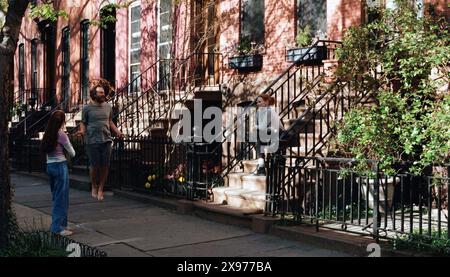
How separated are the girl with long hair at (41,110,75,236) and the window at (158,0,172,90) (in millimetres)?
6875

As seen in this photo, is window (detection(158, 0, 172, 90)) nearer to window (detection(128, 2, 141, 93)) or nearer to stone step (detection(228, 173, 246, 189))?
window (detection(128, 2, 141, 93))

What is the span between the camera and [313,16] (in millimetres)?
10734

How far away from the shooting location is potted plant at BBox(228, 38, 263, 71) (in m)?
11.8

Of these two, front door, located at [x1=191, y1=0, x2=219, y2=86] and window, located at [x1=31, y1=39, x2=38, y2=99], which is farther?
window, located at [x1=31, y1=39, x2=38, y2=99]

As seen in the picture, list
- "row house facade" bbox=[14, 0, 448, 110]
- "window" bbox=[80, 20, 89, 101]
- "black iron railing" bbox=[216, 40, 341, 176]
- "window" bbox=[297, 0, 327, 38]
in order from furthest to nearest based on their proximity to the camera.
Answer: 1. "window" bbox=[80, 20, 89, 101]
2. "row house facade" bbox=[14, 0, 448, 110]
3. "window" bbox=[297, 0, 327, 38]
4. "black iron railing" bbox=[216, 40, 341, 176]

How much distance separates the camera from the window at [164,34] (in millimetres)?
14281

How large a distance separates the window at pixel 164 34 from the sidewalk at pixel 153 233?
4916 mm

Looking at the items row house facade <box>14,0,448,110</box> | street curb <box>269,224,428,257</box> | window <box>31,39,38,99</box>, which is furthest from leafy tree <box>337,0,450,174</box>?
window <box>31,39,38,99</box>

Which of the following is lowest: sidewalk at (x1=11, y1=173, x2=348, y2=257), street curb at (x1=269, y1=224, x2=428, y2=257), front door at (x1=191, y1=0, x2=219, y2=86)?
sidewalk at (x1=11, y1=173, x2=348, y2=257)

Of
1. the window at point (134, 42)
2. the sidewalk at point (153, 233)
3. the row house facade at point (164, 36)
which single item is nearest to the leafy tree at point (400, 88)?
the row house facade at point (164, 36)

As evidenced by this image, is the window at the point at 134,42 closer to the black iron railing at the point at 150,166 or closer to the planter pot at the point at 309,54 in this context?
the black iron railing at the point at 150,166

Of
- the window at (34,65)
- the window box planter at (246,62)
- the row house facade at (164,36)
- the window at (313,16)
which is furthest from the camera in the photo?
the window at (34,65)

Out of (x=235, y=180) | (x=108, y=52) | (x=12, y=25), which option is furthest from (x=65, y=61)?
(x=12, y=25)

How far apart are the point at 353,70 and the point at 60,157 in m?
4.36
